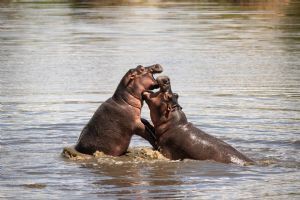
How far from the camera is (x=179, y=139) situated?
1134cm

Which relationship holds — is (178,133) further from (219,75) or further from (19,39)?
(19,39)

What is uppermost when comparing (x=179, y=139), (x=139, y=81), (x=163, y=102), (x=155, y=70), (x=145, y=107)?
(x=155, y=70)

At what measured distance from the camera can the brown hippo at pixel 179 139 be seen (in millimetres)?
11328

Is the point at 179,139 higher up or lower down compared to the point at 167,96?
lower down

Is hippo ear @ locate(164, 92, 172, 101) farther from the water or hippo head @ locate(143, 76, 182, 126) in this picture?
the water

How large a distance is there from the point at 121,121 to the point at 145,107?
Answer: 4431 mm

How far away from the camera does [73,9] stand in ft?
136

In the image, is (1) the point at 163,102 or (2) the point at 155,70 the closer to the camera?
(1) the point at 163,102

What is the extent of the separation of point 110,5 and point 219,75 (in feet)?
87.5

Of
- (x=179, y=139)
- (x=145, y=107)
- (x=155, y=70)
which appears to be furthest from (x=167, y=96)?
(x=145, y=107)

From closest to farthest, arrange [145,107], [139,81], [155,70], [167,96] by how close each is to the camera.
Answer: [167,96]
[155,70]
[139,81]
[145,107]

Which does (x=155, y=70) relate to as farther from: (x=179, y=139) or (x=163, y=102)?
(x=179, y=139)

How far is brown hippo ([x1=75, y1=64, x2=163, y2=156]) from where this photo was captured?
11.5m

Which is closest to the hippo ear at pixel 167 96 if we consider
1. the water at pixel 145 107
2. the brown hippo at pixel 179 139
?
the brown hippo at pixel 179 139
